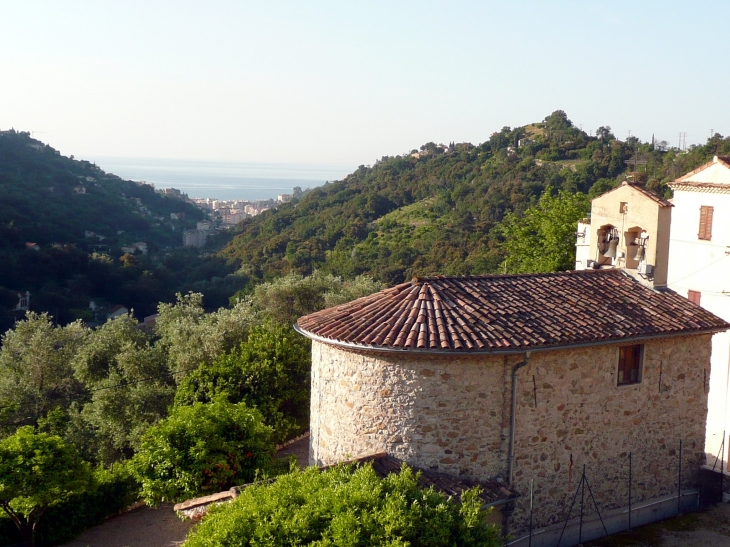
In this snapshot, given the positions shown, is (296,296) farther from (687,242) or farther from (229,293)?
(229,293)

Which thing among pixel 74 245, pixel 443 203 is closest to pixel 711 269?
pixel 74 245

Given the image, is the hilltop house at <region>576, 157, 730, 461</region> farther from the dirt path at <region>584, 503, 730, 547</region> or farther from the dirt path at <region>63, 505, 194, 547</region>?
the dirt path at <region>63, 505, 194, 547</region>

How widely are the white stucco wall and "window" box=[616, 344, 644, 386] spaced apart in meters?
5.09

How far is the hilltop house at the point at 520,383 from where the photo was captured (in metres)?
10.9

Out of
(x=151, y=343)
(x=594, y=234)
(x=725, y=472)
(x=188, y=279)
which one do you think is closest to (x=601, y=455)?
(x=725, y=472)

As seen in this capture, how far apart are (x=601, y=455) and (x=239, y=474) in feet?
21.8

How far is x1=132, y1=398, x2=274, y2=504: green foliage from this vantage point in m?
13.2

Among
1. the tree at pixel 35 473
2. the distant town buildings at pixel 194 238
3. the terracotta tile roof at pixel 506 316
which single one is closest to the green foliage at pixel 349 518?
the terracotta tile roof at pixel 506 316

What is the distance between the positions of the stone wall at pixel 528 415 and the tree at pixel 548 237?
51.8ft

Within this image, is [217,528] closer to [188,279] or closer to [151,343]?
[151,343]

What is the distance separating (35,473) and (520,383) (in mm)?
8979

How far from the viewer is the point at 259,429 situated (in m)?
14.1

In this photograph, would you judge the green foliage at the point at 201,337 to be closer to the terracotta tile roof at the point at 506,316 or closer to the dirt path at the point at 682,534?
the terracotta tile roof at the point at 506,316

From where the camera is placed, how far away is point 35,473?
1329cm
